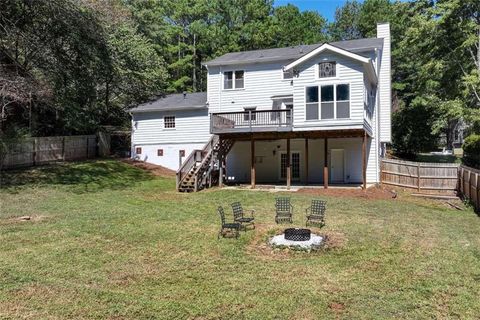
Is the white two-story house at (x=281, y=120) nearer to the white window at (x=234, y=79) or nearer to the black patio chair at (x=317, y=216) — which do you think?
the white window at (x=234, y=79)

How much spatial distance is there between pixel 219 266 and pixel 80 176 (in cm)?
1534

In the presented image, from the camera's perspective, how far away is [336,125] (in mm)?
19328

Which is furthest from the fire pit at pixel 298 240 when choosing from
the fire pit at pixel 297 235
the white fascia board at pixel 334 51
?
the white fascia board at pixel 334 51

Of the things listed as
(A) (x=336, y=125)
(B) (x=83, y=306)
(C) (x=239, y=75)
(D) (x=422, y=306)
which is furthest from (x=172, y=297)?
(C) (x=239, y=75)

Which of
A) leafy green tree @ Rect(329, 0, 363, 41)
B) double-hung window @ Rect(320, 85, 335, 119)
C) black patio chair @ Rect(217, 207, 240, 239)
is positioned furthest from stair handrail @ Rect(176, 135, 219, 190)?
leafy green tree @ Rect(329, 0, 363, 41)

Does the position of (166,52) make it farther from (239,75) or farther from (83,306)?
→ (83,306)

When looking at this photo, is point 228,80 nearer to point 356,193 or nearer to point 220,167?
point 220,167

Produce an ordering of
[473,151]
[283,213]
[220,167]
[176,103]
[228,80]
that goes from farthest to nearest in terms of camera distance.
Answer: [176,103] < [228,80] < [473,151] < [220,167] < [283,213]

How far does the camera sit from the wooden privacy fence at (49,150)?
21672 millimetres

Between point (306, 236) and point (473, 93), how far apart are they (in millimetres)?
23456

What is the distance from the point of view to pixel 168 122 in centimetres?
2748

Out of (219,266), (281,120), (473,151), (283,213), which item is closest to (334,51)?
(281,120)

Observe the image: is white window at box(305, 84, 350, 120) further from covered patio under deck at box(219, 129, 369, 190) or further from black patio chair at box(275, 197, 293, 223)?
black patio chair at box(275, 197, 293, 223)

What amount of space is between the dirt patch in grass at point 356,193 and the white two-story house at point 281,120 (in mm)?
865
